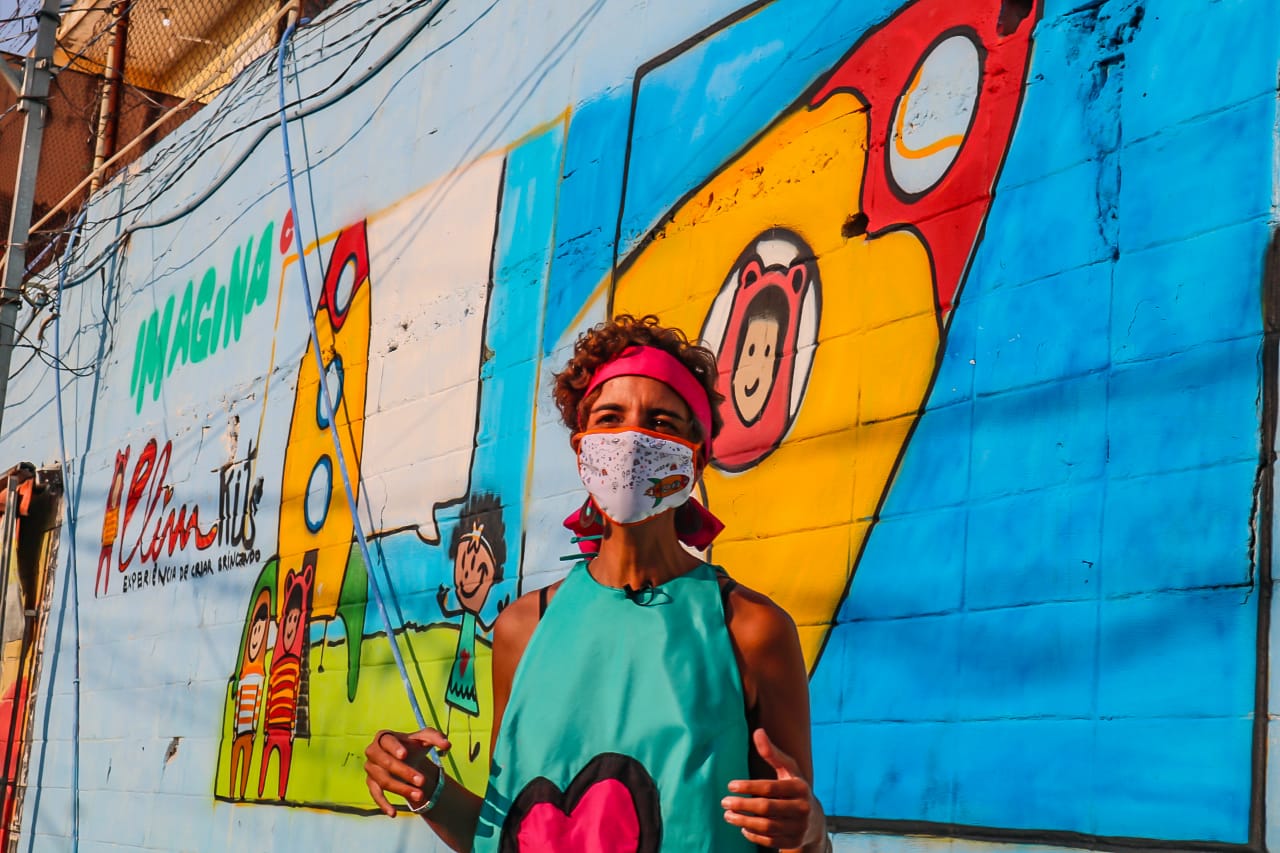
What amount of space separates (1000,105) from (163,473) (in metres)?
6.07

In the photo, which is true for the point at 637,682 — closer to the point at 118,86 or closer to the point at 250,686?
the point at 250,686

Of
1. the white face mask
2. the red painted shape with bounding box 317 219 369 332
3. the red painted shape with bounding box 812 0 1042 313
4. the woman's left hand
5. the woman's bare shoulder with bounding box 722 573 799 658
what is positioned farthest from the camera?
the red painted shape with bounding box 317 219 369 332

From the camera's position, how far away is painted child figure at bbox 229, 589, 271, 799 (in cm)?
692

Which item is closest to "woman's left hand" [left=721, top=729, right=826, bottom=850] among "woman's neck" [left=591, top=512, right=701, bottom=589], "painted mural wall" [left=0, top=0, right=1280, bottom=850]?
"woman's neck" [left=591, top=512, right=701, bottom=589]

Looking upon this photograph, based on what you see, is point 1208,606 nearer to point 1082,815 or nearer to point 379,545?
point 1082,815

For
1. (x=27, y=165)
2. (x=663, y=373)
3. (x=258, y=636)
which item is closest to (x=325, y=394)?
(x=258, y=636)

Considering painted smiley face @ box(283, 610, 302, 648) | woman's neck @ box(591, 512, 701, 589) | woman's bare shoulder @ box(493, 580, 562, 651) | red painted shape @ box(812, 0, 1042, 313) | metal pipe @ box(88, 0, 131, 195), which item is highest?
metal pipe @ box(88, 0, 131, 195)

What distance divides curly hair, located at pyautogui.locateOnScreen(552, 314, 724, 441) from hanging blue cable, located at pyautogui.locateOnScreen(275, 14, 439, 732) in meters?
2.35

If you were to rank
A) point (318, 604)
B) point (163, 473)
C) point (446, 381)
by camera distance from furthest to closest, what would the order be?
point (163, 473) < point (318, 604) < point (446, 381)

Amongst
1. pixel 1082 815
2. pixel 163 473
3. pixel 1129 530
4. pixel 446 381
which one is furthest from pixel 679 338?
pixel 163 473

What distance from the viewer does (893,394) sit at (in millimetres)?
3857

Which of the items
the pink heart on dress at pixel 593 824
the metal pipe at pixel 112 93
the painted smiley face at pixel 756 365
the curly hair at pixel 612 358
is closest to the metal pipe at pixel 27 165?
the metal pipe at pixel 112 93

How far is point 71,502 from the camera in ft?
32.4

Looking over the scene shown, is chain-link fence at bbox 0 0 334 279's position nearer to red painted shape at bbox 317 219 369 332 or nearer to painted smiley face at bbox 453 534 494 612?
red painted shape at bbox 317 219 369 332
